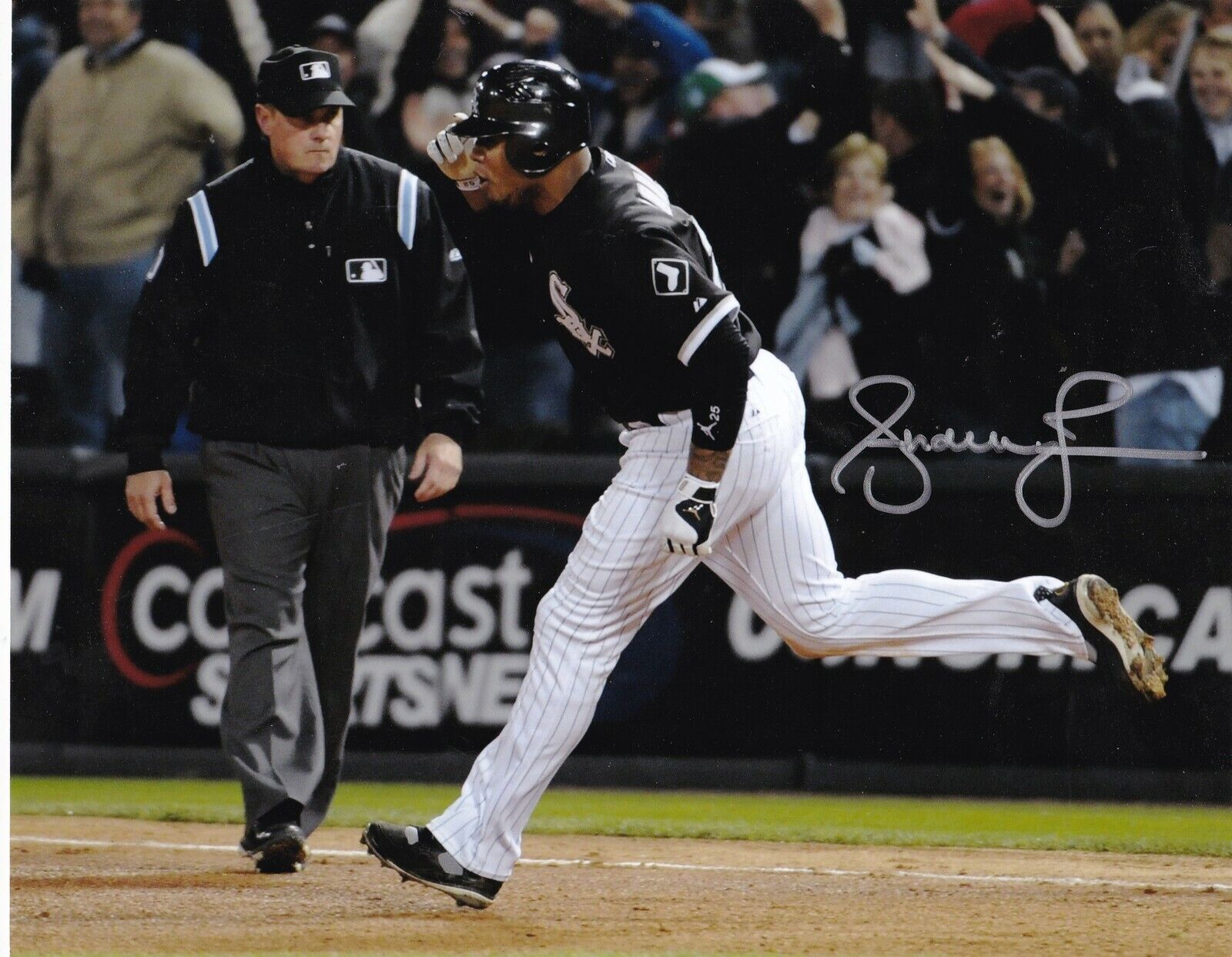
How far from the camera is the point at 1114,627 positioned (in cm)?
360

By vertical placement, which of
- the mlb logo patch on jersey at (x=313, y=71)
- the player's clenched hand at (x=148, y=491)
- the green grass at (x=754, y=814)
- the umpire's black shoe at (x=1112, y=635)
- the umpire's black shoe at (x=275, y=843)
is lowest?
the green grass at (x=754, y=814)

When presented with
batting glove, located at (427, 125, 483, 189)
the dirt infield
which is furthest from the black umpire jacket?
the dirt infield

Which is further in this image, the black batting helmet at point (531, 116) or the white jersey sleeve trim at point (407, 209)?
the white jersey sleeve trim at point (407, 209)

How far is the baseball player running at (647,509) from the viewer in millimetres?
3352

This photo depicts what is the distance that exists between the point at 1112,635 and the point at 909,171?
9.36 ft

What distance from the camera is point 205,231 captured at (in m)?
4.30

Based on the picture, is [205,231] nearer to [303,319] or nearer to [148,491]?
[303,319]

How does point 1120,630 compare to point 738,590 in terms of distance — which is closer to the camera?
point 1120,630

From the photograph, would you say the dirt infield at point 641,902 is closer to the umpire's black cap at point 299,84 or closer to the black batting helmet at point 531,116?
the black batting helmet at point 531,116

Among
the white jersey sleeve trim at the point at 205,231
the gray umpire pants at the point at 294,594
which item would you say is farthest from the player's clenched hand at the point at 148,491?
the white jersey sleeve trim at the point at 205,231

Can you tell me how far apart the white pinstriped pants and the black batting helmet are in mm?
593

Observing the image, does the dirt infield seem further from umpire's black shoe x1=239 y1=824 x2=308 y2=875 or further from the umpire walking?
the umpire walking

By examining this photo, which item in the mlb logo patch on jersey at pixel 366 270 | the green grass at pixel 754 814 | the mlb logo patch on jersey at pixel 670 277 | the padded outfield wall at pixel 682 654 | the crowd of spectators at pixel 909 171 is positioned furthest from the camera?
the crowd of spectators at pixel 909 171
